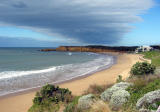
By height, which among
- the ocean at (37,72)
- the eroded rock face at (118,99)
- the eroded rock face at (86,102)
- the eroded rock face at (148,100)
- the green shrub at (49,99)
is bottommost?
the ocean at (37,72)

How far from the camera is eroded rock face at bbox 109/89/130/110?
5.80 meters

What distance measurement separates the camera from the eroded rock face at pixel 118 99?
580 centimetres

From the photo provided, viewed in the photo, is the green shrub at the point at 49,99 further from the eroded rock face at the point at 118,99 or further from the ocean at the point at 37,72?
the ocean at the point at 37,72

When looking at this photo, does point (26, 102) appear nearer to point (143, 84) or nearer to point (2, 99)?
point (2, 99)

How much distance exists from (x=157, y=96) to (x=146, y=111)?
0.77 meters

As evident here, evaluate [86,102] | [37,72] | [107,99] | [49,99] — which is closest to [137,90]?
[107,99]

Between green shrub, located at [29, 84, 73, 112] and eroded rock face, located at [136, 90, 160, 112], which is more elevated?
eroded rock face, located at [136, 90, 160, 112]

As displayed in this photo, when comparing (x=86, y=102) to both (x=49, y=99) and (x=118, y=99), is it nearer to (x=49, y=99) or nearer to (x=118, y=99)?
(x=118, y=99)

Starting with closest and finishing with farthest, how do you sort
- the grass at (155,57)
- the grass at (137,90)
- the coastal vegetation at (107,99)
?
the coastal vegetation at (107,99) → the grass at (137,90) → the grass at (155,57)

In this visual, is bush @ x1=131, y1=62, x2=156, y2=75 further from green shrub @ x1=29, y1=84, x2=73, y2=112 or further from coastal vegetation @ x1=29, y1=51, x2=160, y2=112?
green shrub @ x1=29, y1=84, x2=73, y2=112

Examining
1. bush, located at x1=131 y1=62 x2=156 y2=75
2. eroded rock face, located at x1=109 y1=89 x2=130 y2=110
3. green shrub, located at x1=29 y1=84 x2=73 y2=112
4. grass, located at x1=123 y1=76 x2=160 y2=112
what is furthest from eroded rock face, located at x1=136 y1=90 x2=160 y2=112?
bush, located at x1=131 y1=62 x2=156 y2=75

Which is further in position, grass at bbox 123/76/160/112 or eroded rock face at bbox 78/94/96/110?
eroded rock face at bbox 78/94/96/110

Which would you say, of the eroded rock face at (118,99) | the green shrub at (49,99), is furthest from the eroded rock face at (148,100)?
the green shrub at (49,99)

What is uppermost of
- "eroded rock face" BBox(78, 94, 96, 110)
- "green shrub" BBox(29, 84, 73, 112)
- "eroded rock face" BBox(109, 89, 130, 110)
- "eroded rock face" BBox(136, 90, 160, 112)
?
"eroded rock face" BBox(136, 90, 160, 112)
